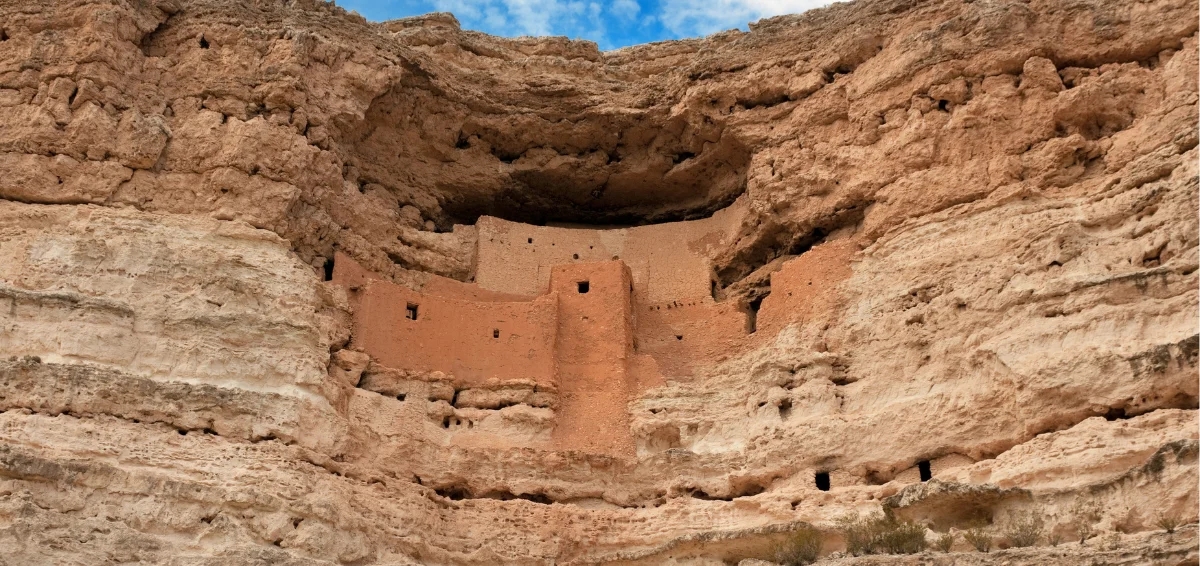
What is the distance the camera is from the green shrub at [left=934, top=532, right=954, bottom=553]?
435 inches

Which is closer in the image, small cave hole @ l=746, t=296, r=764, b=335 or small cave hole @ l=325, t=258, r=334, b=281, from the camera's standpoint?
small cave hole @ l=325, t=258, r=334, b=281

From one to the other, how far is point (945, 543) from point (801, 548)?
1423mm

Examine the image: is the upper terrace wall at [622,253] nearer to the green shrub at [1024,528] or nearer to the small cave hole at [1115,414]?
the small cave hole at [1115,414]

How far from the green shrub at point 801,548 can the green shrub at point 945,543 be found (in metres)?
1.15

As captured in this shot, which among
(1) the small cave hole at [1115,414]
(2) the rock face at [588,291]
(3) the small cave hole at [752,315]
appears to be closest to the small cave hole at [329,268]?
(2) the rock face at [588,291]

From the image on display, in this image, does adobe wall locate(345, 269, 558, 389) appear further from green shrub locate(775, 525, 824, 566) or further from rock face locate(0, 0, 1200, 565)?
green shrub locate(775, 525, 824, 566)

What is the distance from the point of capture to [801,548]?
1195 cm

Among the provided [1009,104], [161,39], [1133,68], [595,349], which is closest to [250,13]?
[161,39]

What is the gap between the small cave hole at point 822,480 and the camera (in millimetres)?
13688

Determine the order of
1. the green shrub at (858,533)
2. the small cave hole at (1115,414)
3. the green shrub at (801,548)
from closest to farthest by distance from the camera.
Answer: the green shrub at (858,533), the green shrub at (801,548), the small cave hole at (1115,414)

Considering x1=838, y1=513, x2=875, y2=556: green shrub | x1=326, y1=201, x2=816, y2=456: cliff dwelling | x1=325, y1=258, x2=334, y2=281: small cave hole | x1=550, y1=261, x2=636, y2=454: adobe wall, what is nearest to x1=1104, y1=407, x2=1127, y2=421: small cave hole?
x1=838, y1=513, x2=875, y2=556: green shrub

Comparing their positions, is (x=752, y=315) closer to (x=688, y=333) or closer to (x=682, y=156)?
(x=688, y=333)

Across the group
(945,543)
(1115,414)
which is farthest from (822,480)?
(1115,414)

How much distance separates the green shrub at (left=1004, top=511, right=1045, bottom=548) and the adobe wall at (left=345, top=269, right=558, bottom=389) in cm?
595
